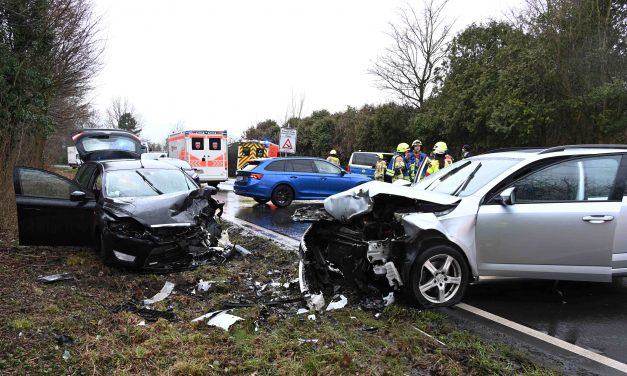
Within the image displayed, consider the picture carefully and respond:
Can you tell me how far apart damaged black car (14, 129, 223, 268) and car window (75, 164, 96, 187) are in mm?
40

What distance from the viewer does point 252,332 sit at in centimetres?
406

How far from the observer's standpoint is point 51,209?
6.54m

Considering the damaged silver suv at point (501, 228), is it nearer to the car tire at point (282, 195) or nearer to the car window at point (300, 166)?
the car tire at point (282, 195)

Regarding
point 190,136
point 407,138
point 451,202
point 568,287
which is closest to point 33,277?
point 451,202

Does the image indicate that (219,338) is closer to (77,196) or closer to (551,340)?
(551,340)

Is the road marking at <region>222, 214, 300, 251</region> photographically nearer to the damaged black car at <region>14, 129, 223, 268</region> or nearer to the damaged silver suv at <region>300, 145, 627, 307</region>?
the damaged black car at <region>14, 129, 223, 268</region>

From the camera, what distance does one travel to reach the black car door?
20.9ft

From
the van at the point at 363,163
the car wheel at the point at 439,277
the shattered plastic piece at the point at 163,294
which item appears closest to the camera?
the car wheel at the point at 439,277

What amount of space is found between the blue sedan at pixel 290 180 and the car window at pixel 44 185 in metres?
7.21

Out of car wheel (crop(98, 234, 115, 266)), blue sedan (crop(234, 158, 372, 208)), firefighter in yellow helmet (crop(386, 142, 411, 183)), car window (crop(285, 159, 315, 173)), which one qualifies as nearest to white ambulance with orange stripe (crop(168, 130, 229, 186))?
blue sedan (crop(234, 158, 372, 208))

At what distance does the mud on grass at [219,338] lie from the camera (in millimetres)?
3398

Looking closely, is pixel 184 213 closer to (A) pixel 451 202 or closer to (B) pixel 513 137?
(A) pixel 451 202

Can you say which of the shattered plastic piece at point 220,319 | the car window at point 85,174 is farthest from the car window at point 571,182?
the car window at point 85,174

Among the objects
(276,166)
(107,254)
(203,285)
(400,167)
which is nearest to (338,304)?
(203,285)
